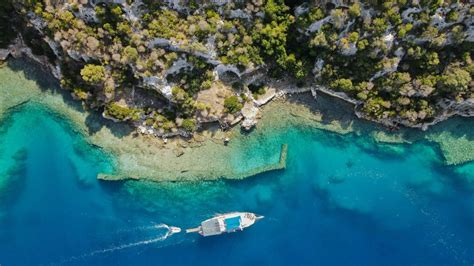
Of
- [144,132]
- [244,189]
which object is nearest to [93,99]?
[144,132]

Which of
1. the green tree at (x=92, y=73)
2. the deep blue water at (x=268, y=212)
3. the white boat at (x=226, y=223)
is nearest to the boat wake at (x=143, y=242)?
the deep blue water at (x=268, y=212)

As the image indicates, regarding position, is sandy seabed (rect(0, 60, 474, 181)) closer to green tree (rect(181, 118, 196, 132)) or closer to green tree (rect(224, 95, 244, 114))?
green tree (rect(181, 118, 196, 132))

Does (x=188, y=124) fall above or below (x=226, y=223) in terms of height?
above

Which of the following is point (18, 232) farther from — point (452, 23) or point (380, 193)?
point (452, 23)

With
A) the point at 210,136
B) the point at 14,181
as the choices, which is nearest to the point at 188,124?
the point at 210,136

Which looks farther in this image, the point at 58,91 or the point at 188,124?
the point at 58,91

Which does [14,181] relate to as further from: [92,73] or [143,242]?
[92,73]
